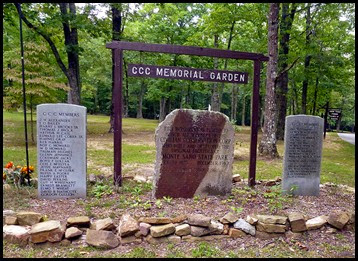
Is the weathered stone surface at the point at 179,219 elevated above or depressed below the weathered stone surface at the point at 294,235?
above

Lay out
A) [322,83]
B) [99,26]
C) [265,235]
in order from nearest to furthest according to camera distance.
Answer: [265,235] < [99,26] < [322,83]

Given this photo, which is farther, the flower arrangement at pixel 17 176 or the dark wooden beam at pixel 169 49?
the flower arrangement at pixel 17 176

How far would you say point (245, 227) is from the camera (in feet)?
13.0

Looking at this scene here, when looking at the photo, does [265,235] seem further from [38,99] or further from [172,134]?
[38,99]

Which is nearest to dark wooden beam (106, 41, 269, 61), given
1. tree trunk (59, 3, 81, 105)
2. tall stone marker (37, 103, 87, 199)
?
tall stone marker (37, 103, 87, 199)

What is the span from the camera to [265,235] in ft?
13.0

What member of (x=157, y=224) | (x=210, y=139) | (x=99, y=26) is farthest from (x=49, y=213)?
(x=99, y=26)

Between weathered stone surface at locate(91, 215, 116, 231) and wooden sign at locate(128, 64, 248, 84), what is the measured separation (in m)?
2.44

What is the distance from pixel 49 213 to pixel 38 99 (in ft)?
28.7

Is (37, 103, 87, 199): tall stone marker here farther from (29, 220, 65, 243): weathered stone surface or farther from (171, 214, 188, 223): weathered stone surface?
(171, 214, 188, 223): weathered stone surface

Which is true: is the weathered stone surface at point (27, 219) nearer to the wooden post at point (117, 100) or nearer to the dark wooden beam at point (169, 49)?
the wooden post at point (117, 100)

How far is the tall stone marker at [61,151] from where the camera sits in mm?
4828

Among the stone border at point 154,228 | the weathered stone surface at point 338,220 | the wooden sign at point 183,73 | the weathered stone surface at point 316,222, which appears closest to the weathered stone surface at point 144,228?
the stone border at point 154,228

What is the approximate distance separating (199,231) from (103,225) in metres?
1.28
